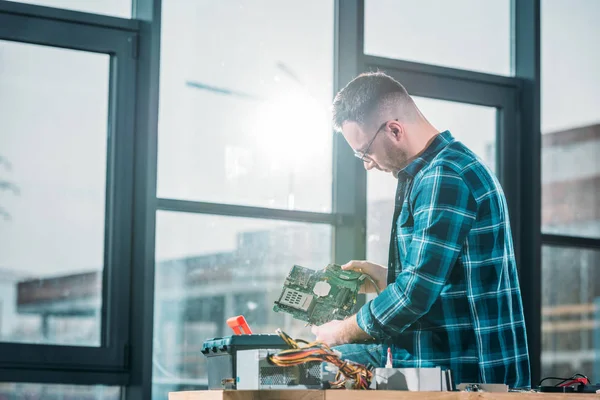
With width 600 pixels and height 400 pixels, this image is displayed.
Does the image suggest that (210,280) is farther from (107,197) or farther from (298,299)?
(298,299)

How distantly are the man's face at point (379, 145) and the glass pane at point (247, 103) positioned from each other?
88 centimetres

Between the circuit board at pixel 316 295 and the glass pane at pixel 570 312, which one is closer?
the circuit board at pixel 316 295

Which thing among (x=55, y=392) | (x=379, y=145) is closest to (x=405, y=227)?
(x=379, y=145)

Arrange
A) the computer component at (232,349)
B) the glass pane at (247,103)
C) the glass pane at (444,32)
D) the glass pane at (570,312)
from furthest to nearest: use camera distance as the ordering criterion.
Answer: the glass pane at (570,312) → the glass pane at (444,32) → the glass pane at (247,103) → the computer component at (232,349)

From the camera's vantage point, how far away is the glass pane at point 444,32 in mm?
3941

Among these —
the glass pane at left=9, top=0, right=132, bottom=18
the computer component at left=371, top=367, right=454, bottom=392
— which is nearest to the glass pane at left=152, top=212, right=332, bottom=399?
the glass pane at left=9, top=0, right=132, bottom=18

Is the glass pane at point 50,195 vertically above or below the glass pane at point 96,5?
below

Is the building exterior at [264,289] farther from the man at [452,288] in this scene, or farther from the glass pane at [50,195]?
the man at [452,288]

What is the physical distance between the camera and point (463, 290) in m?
2.38

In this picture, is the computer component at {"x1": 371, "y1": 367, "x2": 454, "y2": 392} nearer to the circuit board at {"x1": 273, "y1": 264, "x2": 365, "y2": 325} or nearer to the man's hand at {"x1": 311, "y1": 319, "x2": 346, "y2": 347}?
the man's hand at {"x1": 311, "y1": 319, "x2": 346, "y2": 347}

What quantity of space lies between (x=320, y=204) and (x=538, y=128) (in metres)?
1.03

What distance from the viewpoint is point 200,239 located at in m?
3.50

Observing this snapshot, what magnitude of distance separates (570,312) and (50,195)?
85.6 inches

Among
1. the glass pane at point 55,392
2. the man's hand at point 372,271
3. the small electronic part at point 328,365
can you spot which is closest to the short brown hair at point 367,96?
the man's hand at point 372,271
